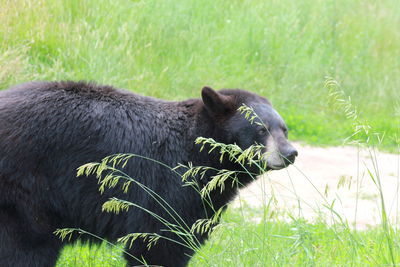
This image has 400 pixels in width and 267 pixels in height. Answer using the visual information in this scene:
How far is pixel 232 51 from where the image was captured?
441 inches

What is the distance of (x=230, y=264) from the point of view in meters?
4.02

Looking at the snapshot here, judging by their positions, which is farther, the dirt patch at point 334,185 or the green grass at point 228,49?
the green grass at point 228,49

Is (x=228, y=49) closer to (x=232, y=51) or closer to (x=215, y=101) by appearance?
(x=232, y=51)

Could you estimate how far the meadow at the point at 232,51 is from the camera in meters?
8.73

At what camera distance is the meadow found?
8727 millimetres

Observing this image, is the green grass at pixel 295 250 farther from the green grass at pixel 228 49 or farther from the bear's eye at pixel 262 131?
the green grass at pixel 228 49

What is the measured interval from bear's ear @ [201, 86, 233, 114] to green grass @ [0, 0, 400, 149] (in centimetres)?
341

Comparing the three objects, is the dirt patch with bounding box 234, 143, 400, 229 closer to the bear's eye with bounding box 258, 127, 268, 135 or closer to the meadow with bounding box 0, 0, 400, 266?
the meadow with bounding box 0, 0, 400, 266

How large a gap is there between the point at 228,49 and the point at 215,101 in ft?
20.7

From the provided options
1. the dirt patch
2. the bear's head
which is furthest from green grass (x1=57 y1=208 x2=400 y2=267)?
the dirt patch

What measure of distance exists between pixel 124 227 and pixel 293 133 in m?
6.02

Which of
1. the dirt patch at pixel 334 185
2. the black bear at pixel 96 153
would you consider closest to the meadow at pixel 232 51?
the dirt patch at pixel 334 185

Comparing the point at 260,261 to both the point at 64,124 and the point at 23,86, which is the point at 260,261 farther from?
the point at 23,86

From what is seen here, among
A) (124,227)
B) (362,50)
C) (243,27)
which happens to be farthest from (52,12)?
(362,50)
